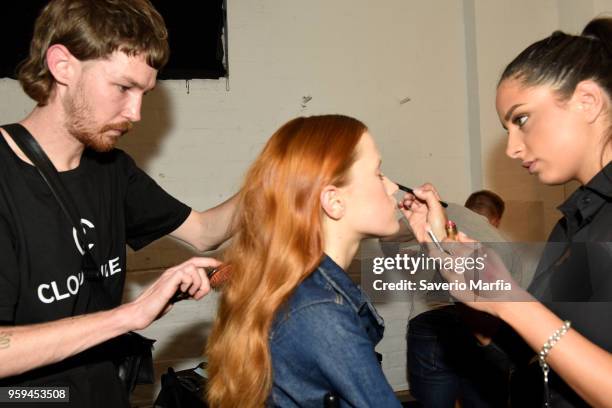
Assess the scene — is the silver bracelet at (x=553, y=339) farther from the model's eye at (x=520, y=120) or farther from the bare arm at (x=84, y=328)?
the bare arm at (x=84, y=328)

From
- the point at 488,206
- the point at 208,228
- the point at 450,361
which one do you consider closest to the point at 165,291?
the point at 208,228

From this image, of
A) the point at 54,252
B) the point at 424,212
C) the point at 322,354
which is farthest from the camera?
the point at 424,212

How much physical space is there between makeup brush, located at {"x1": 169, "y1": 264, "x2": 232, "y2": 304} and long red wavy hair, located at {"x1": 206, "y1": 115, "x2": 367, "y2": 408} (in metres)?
0.02

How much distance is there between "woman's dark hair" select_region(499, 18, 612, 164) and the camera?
4.34ft

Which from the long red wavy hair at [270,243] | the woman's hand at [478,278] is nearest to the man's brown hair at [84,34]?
the long red wavy hair at [270,243]

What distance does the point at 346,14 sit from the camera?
357cm

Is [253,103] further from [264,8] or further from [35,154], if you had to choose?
[35,154]

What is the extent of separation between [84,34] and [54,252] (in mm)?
606

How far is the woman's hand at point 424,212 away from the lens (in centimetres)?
165

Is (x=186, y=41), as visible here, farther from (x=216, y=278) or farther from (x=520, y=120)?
(x=520, y=120)

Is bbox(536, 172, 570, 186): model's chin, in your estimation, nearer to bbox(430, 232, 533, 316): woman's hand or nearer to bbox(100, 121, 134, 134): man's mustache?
bbox(430, 232, 533, 316): woman's hand

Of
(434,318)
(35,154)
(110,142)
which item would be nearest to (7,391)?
(35,154)

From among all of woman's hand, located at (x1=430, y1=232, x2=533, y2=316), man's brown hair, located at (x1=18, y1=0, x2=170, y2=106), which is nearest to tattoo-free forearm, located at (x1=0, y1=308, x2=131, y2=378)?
man's brown hair, located at (x1=18, y1=0, x2=170, y2=106)

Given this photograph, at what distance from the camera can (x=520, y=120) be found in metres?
1.40
